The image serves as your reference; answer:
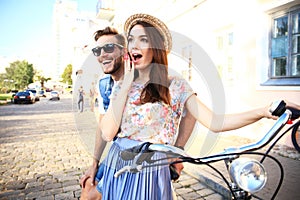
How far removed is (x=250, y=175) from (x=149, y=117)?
22.5 inches

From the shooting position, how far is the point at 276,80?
5688 mm

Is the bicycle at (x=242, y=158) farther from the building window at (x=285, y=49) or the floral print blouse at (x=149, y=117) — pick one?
the building window at (x=285, y=49)

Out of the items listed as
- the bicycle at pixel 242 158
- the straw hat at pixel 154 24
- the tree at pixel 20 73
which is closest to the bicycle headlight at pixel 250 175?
the bicycle at pixel 242 158

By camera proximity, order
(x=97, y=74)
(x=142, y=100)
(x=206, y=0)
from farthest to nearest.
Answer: (x=206, y=0) < (x=97, y=74) < (x=142, y=100)

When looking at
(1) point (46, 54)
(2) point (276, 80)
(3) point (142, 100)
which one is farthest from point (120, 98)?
(1) point (46, 54)

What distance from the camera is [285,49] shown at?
218 inches

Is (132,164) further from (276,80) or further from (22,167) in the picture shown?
(276,80)

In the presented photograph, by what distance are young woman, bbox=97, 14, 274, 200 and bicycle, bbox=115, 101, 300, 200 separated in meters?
0.14

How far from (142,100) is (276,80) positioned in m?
5.37

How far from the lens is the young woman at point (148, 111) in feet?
4.11

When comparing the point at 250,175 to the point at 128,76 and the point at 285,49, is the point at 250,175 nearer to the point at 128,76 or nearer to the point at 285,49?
the point at 128,76

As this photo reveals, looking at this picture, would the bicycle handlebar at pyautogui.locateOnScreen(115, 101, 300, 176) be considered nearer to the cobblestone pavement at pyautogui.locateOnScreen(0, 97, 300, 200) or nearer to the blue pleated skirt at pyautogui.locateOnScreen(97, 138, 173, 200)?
the blue pleated skirt at pyautogui.locateOnScreen(97, 138, 173, 200)

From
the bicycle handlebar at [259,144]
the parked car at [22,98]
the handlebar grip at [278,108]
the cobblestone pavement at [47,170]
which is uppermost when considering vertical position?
the handlebar grip at [278,108]

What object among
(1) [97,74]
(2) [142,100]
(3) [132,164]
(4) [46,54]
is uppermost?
(4) [46,54]
